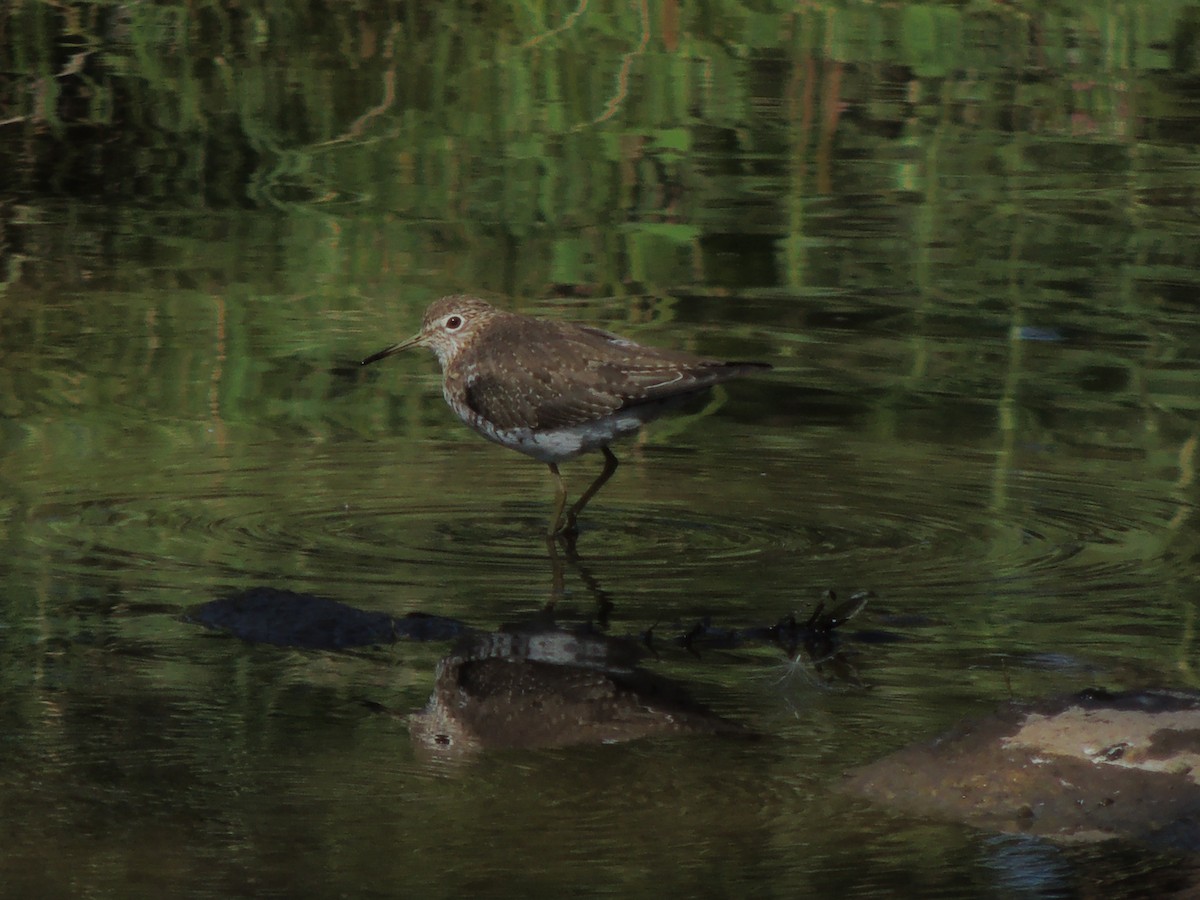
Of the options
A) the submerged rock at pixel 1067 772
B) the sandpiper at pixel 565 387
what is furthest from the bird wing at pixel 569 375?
the submerged rock at pixel 1067 772

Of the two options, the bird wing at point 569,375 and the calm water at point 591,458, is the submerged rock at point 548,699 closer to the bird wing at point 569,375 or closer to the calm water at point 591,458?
the calm water at point 591,458

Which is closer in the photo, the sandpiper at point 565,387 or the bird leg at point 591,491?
the bird leg at point 591,491

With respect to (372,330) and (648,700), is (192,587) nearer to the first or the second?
(648,700)

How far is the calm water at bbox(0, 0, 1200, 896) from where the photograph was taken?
5.08 metres

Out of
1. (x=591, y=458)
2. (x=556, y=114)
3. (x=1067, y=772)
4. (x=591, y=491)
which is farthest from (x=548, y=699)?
(x=556, y=114)

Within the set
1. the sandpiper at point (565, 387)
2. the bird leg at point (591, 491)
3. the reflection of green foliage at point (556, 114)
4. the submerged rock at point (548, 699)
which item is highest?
the reflection of green foliage at point (556, 114)

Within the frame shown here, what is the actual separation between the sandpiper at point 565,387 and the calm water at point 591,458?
0.25 m

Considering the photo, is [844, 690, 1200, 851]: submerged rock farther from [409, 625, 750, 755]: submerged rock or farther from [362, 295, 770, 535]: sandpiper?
[362, 295, 770, 535]: sandpiper

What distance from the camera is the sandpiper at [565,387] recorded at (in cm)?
798

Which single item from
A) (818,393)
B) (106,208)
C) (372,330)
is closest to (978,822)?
(818,393)

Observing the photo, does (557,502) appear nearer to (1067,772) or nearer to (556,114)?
(1067,772)

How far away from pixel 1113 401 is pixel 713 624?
11.3ft

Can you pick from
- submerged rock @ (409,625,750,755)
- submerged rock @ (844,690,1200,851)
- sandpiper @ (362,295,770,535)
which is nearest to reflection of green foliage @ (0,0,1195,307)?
sandpiper @ (362,295,770,535)

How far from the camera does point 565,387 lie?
816cm
